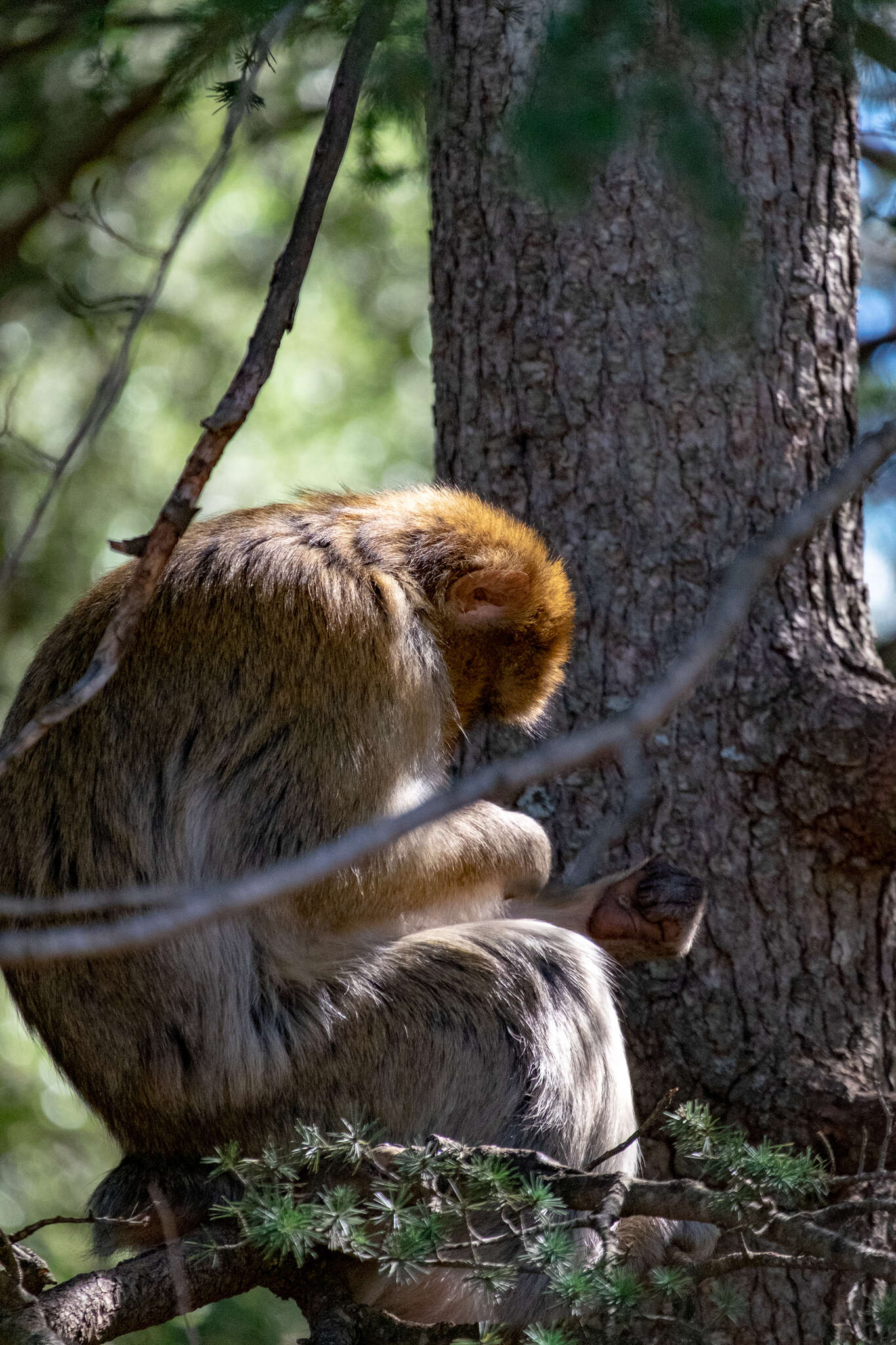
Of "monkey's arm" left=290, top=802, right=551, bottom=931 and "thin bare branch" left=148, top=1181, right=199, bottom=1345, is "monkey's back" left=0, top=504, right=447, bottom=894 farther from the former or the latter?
"thin bare branch" left=148, top=1181, right=199, bottom=1345

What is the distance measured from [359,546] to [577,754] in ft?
6.56

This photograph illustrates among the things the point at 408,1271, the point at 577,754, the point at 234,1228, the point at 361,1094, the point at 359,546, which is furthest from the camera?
the point at 359,546

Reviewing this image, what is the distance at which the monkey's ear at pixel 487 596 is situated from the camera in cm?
370

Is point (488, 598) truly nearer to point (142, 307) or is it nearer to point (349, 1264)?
point (142, 307)

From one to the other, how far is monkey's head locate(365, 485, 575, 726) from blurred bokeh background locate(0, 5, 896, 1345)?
136 centimetres

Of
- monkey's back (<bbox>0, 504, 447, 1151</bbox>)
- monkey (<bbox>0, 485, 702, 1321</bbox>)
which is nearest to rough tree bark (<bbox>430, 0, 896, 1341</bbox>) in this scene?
monkey (<bbox>0, 485, 702, 1321</bbox>)

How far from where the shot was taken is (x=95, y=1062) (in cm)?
315

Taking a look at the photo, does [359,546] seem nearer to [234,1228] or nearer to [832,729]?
[832,729]

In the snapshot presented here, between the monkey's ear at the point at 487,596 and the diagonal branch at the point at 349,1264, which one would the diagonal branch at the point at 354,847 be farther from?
Answer: the monkey's ear at the point at 487,596

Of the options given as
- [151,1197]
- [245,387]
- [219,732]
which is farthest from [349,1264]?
[245,387]

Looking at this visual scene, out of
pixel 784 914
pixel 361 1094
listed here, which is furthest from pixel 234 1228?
pixel 784 914

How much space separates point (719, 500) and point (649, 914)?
126 centimetres

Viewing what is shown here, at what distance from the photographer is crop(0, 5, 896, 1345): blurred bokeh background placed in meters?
5.75

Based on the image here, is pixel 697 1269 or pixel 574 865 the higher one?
pixel 574 865
